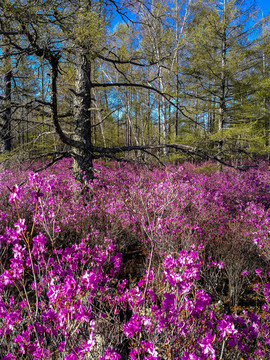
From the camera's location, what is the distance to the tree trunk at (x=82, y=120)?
449 cm

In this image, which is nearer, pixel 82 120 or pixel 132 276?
pixel 132 276

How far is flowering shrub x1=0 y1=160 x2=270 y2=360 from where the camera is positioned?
4.24 feet

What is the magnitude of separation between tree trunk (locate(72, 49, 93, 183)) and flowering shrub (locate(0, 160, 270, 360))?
0.47 m

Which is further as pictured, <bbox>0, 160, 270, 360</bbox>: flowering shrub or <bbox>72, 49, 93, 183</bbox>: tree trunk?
<bbox>72, 49, 93, 183</bbox>: tree trunk

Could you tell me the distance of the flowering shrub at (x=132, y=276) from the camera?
1292 millimetres

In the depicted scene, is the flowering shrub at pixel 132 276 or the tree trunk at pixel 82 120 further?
the tree trunk at pixel 82 120

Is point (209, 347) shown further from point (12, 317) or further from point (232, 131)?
point (232, 131)

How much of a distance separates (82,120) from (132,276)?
10.8ft

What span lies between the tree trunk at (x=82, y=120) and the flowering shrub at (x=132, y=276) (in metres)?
0.47

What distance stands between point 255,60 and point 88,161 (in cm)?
1031

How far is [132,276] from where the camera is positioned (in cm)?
285

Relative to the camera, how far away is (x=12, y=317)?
1260 mm

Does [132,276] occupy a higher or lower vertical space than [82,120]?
lower

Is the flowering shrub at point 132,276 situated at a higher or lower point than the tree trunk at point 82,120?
lower
